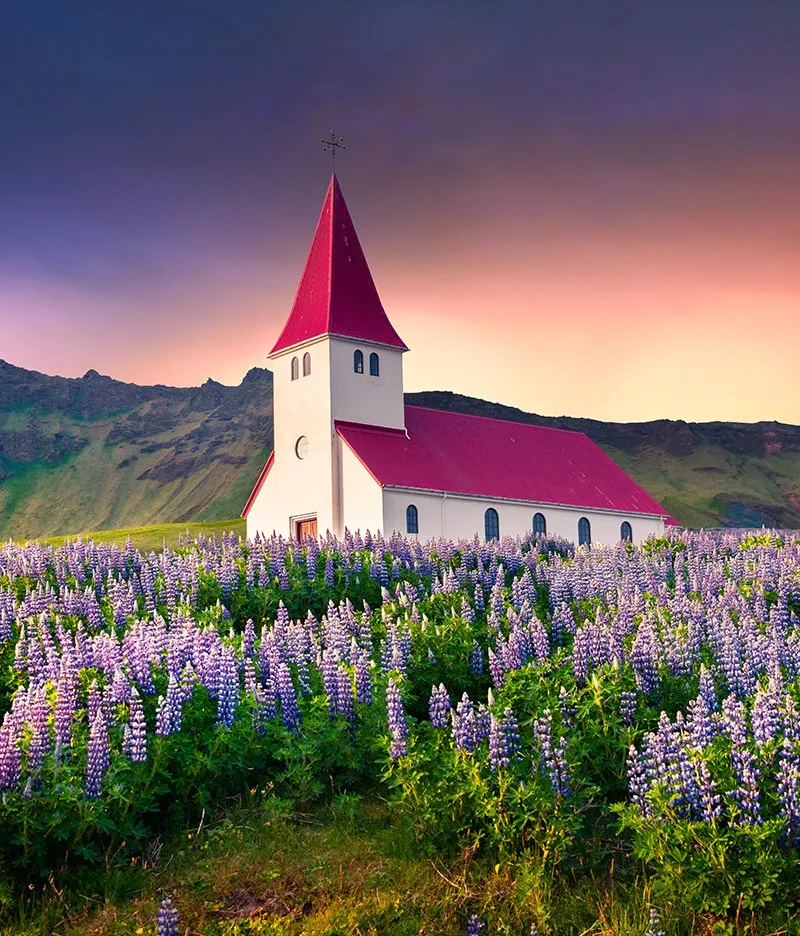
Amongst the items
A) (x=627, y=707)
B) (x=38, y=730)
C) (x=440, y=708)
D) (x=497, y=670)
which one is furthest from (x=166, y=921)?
(x=497, y=670)

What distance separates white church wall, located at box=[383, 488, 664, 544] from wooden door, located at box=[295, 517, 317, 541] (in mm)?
4913

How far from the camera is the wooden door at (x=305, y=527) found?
4966cm

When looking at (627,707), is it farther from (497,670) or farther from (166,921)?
(166,921)

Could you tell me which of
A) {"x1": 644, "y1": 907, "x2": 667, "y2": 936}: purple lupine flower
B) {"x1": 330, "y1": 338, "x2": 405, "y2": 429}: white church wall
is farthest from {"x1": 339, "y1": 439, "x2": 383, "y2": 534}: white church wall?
{"x1": 644, "y1": 907, "x2": 667, "y2": 936}: purple lupine flower

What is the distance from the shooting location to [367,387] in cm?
5072

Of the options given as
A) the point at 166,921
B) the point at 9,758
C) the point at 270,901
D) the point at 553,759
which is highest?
the point at 9,758

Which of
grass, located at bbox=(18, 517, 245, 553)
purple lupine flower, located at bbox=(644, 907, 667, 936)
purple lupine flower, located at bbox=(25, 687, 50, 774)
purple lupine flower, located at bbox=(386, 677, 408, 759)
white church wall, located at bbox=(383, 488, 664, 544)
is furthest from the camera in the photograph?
grass, located at bbox=(18, 517, 245, 553)

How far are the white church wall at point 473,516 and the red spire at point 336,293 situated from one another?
8537mm

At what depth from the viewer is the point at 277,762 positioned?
977 cm

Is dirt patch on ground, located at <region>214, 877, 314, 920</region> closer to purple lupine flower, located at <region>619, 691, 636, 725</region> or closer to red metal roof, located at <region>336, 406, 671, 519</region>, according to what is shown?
purple lupine flower, located at <region>619, 691, 636, 725</region>

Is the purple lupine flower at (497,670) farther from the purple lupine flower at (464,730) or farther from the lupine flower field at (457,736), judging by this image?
the purple lupine flower at (464,730)

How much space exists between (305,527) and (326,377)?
A: 7.04 m

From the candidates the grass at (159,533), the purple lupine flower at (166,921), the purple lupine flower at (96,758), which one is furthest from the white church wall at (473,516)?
the purple lupine flower at (166,921)

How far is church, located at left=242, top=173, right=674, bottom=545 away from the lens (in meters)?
47.8
